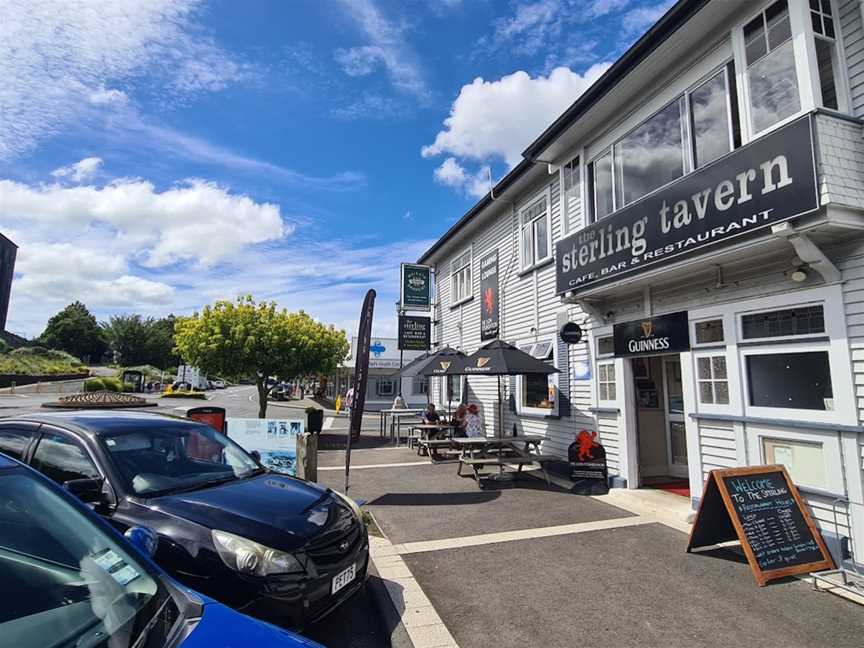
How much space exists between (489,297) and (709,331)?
7187 mm

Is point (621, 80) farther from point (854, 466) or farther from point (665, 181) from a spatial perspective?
point (854, 466)

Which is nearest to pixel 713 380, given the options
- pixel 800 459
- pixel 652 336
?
pixel 652 336

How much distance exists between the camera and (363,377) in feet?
24.9

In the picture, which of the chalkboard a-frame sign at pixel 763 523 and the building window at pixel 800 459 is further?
the building window at pixel 800 459

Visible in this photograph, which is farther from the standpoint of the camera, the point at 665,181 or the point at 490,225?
the point at 490,225

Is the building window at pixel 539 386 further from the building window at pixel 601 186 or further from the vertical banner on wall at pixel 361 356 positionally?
the vertical banner on wall at pixel 361 356

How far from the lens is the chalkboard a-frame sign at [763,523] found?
457 cm

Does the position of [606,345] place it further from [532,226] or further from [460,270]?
[460,270]

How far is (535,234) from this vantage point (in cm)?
1127

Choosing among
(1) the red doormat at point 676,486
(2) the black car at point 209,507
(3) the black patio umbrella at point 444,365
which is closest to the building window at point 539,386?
(3) the black patio umbrella at point 444,365

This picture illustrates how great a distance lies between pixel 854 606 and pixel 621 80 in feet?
23.0

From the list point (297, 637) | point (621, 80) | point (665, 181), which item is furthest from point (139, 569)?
point (621, 80)

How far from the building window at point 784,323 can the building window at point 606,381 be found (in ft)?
8.71

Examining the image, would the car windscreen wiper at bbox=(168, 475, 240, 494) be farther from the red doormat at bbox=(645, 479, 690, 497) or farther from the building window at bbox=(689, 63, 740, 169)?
the building window at bbox=(689, 63, 740, 169)
